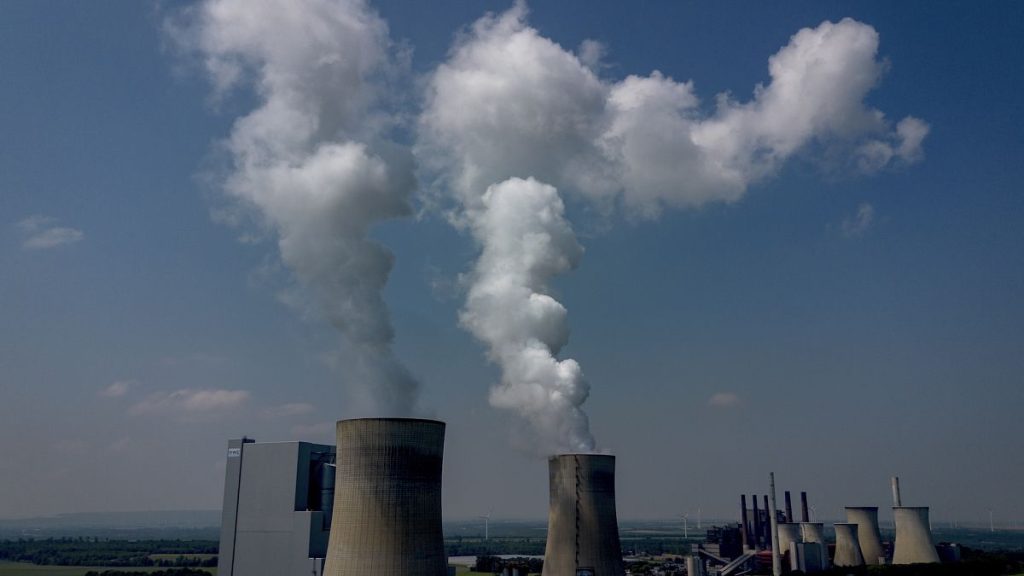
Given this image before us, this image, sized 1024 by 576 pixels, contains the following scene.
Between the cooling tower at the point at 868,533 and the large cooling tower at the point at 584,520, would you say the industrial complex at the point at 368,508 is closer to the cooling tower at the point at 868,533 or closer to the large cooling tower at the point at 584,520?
the large cooling tower at the point at 584,520

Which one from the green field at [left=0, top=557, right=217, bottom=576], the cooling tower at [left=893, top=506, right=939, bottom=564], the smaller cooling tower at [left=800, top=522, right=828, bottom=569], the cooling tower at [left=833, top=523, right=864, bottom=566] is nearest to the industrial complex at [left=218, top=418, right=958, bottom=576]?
the cooling tower at [left=833, top=523, right=864, bottom=566]

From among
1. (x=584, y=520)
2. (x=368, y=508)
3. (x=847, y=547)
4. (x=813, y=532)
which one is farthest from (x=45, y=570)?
(x=847, y=547)

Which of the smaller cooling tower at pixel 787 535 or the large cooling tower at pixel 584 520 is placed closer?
the large cooling tower at pixel 584 520

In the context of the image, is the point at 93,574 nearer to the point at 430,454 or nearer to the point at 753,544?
the point at 430,454

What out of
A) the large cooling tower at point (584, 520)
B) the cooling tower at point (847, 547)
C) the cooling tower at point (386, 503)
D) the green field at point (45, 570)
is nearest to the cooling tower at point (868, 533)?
the cooling tower at point (847, 547)

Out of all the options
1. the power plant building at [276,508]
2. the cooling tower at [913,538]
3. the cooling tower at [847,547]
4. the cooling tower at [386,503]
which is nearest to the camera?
the cooling tower at [386,503]

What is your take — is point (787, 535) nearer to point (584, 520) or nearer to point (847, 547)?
point (847, 547)
